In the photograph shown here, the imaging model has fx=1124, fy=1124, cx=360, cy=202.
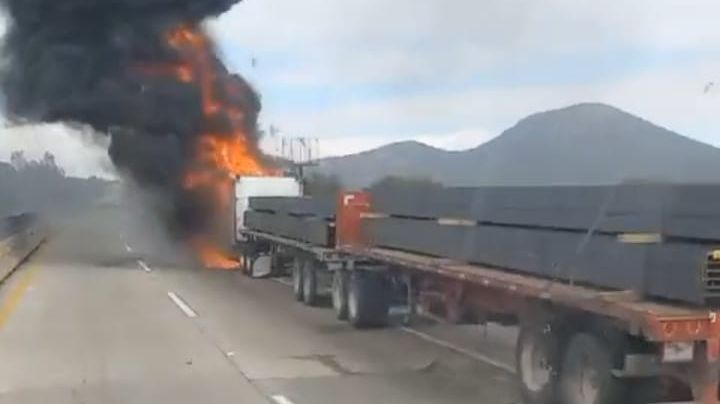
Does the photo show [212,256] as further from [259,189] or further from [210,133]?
[259,189]

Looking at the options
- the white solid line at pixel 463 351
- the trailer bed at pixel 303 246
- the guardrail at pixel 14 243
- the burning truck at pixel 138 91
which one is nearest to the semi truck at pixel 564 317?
the white solid line at pixel 463 351

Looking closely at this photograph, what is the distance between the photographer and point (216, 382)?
12078 millimetres

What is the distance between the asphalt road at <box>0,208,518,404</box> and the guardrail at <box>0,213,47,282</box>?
6080 millimetres

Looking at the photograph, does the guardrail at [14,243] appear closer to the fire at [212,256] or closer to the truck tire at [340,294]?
the fire at [212,256]

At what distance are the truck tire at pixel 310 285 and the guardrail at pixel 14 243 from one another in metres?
9.94

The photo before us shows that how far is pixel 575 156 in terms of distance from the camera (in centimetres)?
1351

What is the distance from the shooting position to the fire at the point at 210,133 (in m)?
38.1

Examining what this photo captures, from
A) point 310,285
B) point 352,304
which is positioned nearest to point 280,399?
point 352,304

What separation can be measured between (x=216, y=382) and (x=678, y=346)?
18.4ft

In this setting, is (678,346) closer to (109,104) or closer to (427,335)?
(427,335)

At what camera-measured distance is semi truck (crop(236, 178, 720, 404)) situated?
26.5ft

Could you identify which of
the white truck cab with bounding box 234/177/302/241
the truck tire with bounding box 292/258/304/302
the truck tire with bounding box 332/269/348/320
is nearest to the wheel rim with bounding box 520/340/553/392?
the truck tire with bounding box 332/269/348/320

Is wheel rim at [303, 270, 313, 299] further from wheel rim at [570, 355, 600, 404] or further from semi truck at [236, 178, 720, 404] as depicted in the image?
wheel rim at [570, 355, 600, 404]

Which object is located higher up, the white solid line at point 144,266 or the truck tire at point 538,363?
the truck tire at point 538,363
